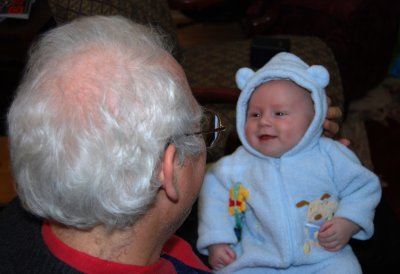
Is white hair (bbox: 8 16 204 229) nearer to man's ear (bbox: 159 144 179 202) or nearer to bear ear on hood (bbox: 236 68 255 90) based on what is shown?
man's ear (bbox: 159 144 179 202)

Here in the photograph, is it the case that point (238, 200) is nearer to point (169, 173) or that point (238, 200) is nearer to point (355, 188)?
point (355, 188)

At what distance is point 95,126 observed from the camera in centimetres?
75

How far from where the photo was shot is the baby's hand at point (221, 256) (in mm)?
1417

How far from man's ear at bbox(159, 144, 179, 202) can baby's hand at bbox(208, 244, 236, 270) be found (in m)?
0.59

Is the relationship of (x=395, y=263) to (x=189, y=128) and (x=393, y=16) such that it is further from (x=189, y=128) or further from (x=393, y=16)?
(x=393, y=16)

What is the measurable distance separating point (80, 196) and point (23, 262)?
0.22m

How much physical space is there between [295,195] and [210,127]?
51 cm

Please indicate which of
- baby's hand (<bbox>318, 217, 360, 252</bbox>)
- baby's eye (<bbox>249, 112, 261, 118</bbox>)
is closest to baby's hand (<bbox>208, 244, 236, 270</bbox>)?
baby's hand (<bbox>318, 217, 360, 252</bbox>)

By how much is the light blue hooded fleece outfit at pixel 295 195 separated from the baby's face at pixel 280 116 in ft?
0.09

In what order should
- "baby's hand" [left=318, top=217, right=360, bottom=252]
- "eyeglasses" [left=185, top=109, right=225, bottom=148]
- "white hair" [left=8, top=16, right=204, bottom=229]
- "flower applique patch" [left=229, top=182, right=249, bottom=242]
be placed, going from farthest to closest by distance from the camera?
"flower applique patch" [left=229, top=182, right=249, bottom=242] → "baby's hand" [left=318, top=217, right=360, bottom=252] → "eyeglasses" [left=185, top=109, right=225, bottom=148] → "white hair" [left=8, top=16, right=204, bottom=229]

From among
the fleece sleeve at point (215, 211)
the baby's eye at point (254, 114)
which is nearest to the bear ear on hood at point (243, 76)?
the baby's eye at point (254, 114)

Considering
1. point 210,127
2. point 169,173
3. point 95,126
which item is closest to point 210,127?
point 210,127

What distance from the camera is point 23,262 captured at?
0.89 m

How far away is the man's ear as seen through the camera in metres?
0.84
